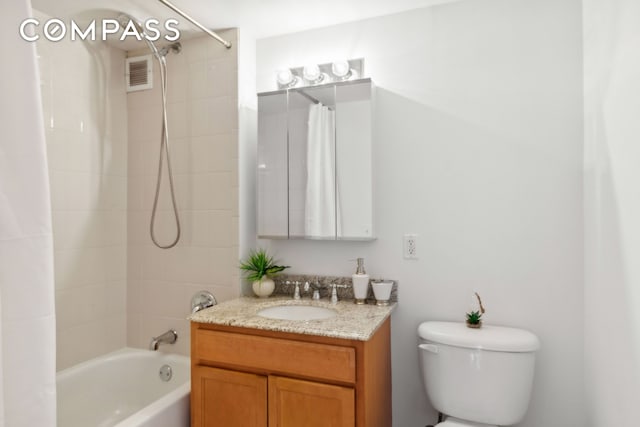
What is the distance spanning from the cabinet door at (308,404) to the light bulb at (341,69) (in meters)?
1.47

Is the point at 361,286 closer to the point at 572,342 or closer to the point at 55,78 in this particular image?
the point at 572,342

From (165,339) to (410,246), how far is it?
1.48 meters

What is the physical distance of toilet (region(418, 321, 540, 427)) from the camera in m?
1.57

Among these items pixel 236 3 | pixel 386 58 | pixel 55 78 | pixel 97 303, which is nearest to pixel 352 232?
pixel 386 58

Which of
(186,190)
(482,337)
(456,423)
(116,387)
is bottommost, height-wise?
(116,387)

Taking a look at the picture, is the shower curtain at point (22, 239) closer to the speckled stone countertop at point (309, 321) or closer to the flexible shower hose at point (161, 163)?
the speckled stone countertop at point (309, 321)

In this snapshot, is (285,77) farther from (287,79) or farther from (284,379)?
(284,379)

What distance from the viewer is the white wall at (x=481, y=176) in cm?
172

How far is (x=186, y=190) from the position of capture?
2285 millimetres

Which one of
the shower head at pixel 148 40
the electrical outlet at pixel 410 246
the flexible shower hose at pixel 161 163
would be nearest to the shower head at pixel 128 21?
the shower head at pixel 148 40

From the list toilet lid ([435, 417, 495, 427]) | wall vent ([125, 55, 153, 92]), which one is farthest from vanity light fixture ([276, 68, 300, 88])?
toilet lid ([435, 417, 495, 427])

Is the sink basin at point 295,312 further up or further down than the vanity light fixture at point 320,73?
further down

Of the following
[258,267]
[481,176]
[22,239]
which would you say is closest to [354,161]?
[481,176]

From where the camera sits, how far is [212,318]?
1708mm
